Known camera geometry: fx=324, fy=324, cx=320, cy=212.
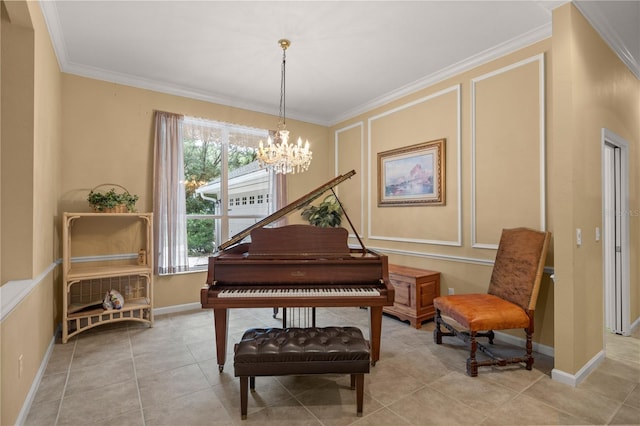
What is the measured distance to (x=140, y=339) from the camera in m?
3.40

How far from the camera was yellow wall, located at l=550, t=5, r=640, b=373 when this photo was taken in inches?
95.5

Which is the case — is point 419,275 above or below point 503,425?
above

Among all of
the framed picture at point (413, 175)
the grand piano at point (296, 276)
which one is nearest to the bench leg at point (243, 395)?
the grand piano at point (296, 276)

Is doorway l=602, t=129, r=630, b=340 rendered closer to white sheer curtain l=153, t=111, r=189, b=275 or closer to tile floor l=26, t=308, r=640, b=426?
tile floor l=26, t=308, r=640, b=426

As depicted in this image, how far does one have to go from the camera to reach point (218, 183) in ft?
15.9

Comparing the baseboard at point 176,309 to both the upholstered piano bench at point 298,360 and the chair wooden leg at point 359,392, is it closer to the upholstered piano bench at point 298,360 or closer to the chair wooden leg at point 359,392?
the upholstered piano bench at point 298,360

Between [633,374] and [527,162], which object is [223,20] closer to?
[527,162]

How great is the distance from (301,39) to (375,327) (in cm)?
278

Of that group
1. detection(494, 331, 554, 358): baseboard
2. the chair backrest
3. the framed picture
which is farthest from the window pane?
detection(494, 331, 554, 358): baseboard

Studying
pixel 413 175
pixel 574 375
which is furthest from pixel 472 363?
pixel 413 175

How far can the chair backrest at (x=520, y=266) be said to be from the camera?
9.18 feet

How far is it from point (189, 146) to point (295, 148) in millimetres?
1970

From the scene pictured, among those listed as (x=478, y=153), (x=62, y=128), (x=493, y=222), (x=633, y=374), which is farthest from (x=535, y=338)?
(x=62, y=128)

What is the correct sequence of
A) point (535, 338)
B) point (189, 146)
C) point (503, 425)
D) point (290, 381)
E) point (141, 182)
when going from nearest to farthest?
point (503, 425)
point (290, 381)
point (535, 338)
point (141, 182)
point (189, 146)
